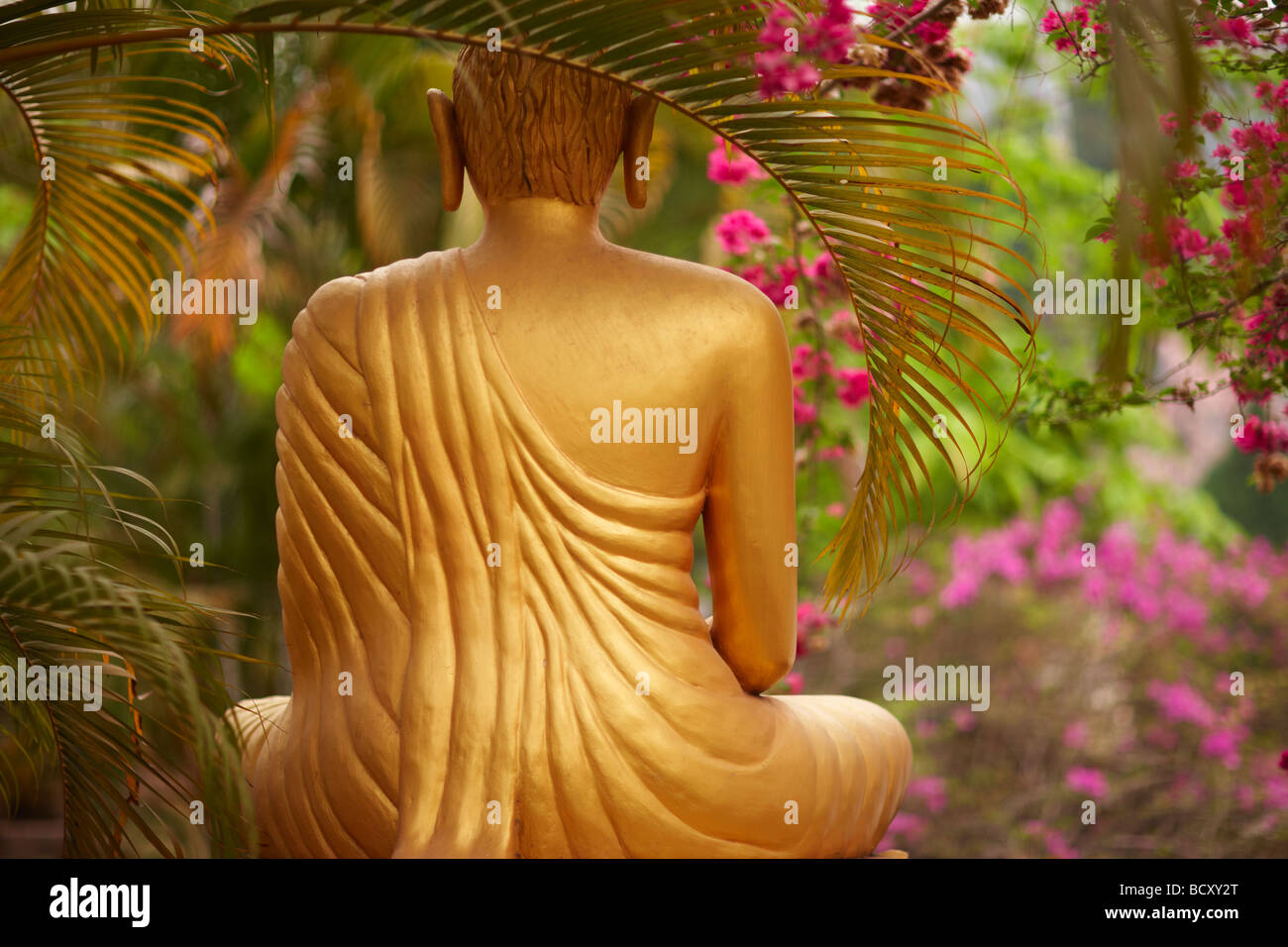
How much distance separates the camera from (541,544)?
2.62m

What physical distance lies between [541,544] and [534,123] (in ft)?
2.75

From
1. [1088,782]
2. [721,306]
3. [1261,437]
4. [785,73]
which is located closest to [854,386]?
[1261,437]

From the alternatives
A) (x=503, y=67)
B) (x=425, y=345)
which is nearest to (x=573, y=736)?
(x=425, y=345)

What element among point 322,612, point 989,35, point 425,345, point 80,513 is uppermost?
point 989,35

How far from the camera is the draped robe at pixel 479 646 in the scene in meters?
2.51

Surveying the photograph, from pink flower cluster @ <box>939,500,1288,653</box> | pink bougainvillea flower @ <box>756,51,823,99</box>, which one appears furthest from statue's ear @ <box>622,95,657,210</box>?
pink flower cluster @ <box>939,500,1288,653</box>

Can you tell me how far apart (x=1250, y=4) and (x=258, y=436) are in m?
7.31

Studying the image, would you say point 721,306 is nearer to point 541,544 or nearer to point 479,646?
point 541,544

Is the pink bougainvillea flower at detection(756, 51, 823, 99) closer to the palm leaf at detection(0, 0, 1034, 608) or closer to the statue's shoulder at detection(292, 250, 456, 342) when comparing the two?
the palm leaf at detection(0, 0, 1034, 608)

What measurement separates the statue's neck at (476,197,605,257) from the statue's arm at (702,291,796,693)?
0.37 metres

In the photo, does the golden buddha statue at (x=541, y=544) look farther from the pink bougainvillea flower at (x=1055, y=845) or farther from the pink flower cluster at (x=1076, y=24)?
the pink bougainvillea flower at (x=1055, y=845)

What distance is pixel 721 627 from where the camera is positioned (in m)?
2.77

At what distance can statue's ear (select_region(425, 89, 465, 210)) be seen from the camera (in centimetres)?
282
